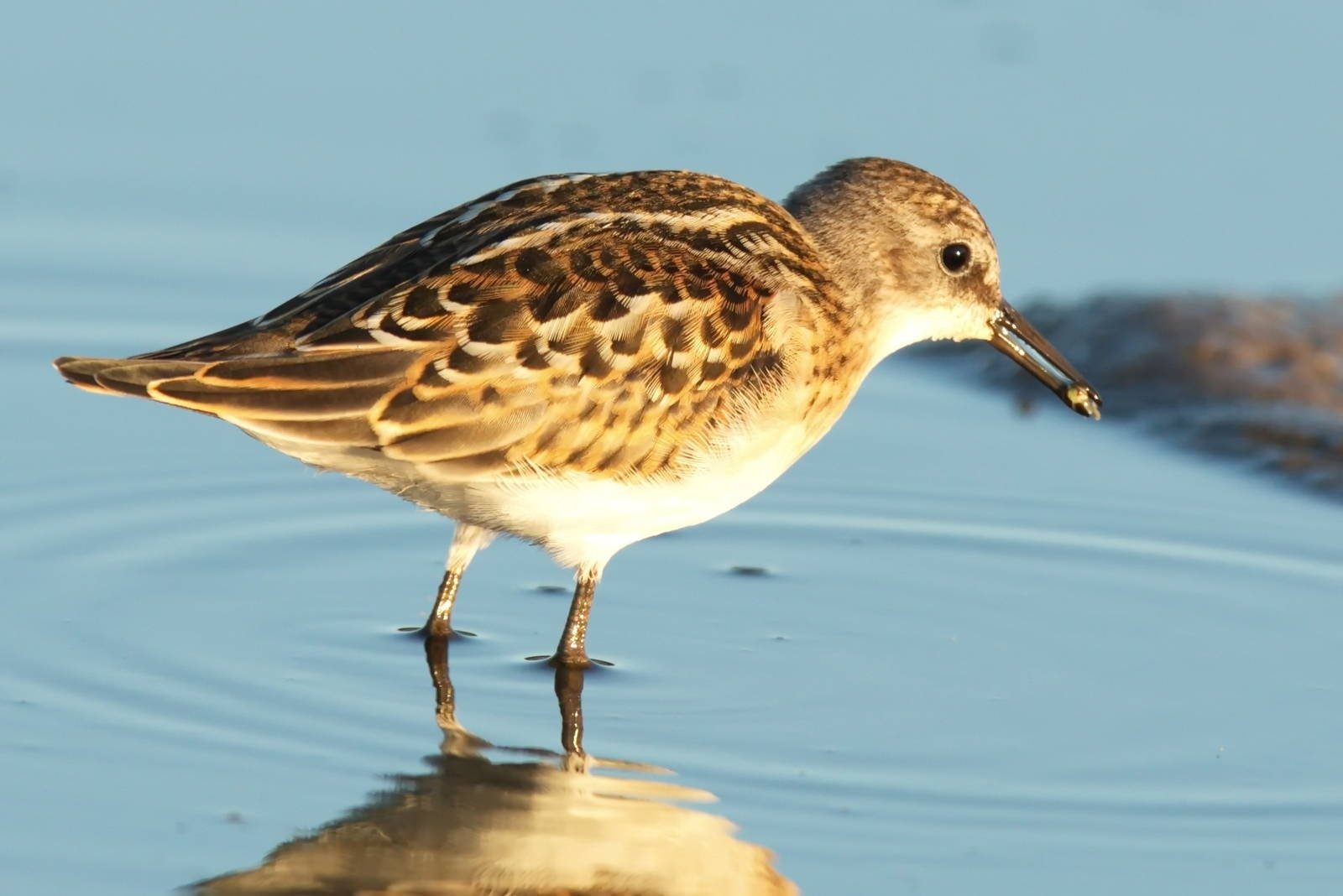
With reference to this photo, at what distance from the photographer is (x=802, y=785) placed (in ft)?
26.0

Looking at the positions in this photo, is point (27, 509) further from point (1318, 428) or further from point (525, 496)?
point (1318, 428)

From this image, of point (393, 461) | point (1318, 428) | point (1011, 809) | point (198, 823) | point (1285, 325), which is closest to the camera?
point (198, 823)

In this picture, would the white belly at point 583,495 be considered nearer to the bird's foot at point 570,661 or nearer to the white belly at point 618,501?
the white belly at point 618,501

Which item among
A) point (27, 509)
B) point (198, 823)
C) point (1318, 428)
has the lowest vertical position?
point (198, 823)

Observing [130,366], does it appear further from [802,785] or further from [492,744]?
[802,785]

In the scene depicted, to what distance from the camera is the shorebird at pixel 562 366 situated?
27.2ft

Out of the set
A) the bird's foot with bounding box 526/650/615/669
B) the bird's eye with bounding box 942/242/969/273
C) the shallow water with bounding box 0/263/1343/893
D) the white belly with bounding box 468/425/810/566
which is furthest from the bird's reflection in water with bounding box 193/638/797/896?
the bird's eye with bounding box 942/242/969/273

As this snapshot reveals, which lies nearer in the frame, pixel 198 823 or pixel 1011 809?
pixel 198 823

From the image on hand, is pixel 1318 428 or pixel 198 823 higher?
pixel 1318 428

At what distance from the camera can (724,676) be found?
893 centimetres

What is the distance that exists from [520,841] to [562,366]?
1.94 metres

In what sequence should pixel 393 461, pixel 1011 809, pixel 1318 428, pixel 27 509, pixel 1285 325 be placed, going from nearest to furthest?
pixel 1011 809, pixel 393 461, pixel 27 509, pixel 1318 428, pixel 1285 325

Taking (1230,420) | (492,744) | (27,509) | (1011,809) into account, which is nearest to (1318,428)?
(1230,420)

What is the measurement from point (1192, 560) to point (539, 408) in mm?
3579
